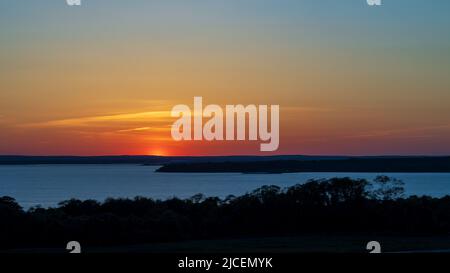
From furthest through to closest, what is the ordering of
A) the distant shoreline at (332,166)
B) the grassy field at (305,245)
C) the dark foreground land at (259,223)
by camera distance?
the distant shoreline at (332,166) < the dark foreground land at (259,223) < the grassy field at (305,245)

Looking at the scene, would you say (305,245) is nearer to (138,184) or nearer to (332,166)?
(332,166)

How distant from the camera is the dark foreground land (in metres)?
4.29

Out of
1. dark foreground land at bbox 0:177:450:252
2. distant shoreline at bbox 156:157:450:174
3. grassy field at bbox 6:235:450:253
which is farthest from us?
distant shoreline at bbox 156:157:450:174

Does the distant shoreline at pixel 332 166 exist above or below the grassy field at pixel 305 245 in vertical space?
above

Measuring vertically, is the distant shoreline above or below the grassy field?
above

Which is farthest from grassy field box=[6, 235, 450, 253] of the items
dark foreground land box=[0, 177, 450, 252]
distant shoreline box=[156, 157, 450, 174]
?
distant shoreline box=[156, 157, 450, 174]

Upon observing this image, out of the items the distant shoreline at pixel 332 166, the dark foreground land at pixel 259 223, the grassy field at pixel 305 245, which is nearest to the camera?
the grassy field at pixel 305 245

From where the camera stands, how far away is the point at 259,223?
5.38 m

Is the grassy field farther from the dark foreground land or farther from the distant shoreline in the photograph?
the distant shoreline

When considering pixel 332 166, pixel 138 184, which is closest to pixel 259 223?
pixel 332 166

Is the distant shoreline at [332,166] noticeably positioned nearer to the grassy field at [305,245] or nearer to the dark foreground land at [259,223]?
the dark foreground land at [259,223]

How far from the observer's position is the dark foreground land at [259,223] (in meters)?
4.29

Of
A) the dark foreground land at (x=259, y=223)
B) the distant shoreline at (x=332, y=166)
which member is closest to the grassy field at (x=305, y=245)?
the dark foreground land at (x=259, y=223)
